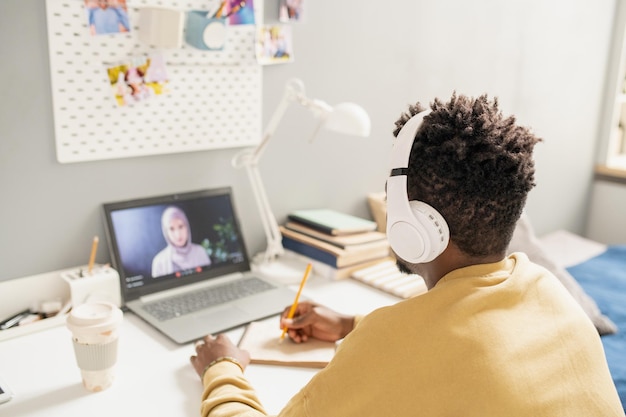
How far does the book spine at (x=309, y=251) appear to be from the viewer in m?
1.64

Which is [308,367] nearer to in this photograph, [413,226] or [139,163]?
[413,226]

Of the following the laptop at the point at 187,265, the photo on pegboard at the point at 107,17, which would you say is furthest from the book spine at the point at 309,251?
the photo on pegboard at the point at 107,17

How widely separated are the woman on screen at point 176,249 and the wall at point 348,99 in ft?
0.28

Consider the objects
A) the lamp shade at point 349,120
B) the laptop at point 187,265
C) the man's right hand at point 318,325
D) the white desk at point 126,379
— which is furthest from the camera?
the lamp shade at point 349,120

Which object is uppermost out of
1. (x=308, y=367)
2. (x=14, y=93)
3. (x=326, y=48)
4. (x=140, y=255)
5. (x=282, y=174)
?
(x=326, y=48)

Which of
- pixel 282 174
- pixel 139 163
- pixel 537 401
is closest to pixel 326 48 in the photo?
pixel 282 174

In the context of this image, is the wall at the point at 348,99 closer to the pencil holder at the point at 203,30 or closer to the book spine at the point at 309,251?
the book spine at the point at 309,251

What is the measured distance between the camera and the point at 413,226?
832mm

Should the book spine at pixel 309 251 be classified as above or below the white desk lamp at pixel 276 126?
below

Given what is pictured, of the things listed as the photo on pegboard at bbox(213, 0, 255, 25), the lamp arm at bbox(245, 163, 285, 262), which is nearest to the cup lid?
the lamp arm at bbox(245, 163, 285, 262)

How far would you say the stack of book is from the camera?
1639 mm

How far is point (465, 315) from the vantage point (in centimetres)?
78

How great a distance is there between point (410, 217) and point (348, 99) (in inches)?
44.1

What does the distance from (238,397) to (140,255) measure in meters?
0.61
